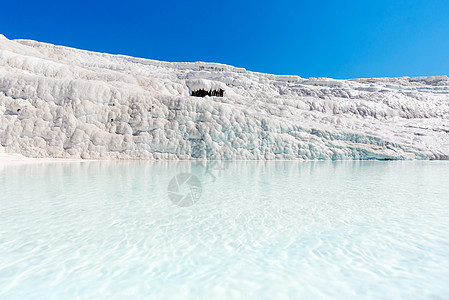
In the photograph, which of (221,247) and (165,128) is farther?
Answer: (165,128)

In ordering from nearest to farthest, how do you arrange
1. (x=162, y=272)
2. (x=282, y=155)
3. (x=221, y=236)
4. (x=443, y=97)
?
(x=162, y=272) < (x=221, y=236) < (x=282, y=155) < (x=443, y=97)

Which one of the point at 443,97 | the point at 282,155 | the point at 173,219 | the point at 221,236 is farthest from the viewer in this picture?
the point at 443,97

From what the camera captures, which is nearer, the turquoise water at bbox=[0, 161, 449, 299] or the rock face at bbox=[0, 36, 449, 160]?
the turquoise water at bbox=[0, 161, 449, 299]

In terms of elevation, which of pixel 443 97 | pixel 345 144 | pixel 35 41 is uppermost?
pixel 35 41

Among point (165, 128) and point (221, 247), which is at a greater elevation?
point (165, 128)

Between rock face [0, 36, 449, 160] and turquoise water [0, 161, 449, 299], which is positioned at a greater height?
rock face [0, 36, 449, 160]

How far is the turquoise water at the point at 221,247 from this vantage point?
142 inches

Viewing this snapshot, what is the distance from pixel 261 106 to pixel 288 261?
106 ft

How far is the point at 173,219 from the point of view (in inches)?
255

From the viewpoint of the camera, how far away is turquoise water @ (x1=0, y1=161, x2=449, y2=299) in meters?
3.62

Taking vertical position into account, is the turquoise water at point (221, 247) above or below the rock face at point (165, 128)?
below

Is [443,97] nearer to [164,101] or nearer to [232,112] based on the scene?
[232,112]

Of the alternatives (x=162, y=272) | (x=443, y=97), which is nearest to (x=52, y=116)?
(x=162, y=272)

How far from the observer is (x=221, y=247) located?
490 centimetres
